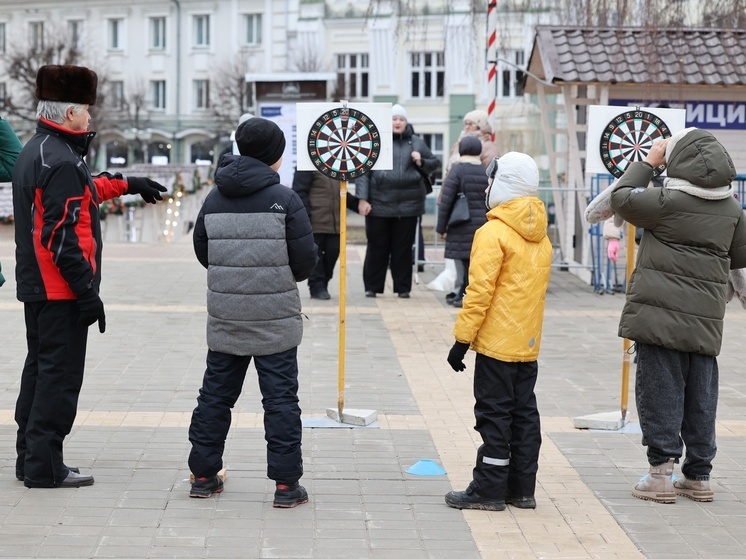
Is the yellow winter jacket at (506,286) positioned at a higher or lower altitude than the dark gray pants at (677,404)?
higher

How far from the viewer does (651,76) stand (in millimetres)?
14195

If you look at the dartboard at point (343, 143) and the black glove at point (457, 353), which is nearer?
the black glove at point (457, 353)

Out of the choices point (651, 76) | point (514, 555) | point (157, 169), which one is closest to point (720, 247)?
point (514, 555)

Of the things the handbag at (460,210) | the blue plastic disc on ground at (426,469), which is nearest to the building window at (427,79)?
the handbag at (460,210)

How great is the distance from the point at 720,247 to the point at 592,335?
536 centimetres

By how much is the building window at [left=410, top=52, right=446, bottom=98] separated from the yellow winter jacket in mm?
44856

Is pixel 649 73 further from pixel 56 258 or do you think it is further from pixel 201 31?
pixel 201 31

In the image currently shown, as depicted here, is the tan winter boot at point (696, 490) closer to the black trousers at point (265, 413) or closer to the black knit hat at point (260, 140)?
the black trousers at point (265, 413)

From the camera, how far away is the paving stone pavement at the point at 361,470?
500cm

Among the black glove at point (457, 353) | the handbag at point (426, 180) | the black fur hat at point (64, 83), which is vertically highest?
the black fur hat at point (64, 83)

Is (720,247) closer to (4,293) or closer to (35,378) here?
(35,378)

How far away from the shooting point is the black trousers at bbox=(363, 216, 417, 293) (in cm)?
1302

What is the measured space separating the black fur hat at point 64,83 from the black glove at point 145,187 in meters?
0.47

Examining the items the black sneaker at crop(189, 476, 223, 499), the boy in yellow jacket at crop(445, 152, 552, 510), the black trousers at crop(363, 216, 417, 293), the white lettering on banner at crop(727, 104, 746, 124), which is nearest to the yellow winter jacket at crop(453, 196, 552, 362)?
the boy in yellow jacket at crop(445, 152, 552, 510)
